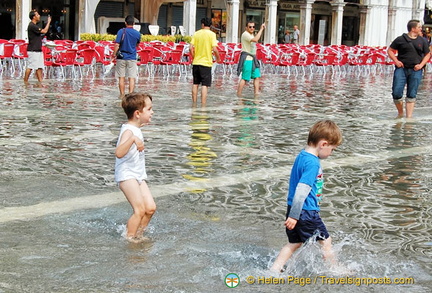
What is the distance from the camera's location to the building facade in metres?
30.2

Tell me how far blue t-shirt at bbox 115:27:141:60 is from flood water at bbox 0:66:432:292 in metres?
1.80

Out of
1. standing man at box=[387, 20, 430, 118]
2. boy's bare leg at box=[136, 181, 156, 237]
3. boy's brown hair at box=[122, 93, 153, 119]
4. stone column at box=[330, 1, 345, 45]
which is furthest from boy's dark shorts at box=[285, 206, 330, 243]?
stone column at box=[330, 1, 345, 45]

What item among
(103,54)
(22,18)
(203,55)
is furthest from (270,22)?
(203,55)

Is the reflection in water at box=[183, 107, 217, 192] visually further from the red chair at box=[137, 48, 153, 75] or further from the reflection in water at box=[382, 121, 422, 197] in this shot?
the red chair at box=[137, 48, 153, 75]

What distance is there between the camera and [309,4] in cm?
3459

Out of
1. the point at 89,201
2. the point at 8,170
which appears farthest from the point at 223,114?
the point at 89,201

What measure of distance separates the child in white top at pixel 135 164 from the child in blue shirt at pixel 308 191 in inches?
40.4

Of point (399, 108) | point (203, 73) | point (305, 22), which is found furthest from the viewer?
point (305, 22)

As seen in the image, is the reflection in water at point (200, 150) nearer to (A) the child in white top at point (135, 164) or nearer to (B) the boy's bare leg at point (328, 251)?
(A) the child in white top at point (135, 164)

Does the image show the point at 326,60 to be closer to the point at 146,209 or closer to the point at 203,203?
the point at 203,203

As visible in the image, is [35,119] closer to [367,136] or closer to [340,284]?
→ [367,136]

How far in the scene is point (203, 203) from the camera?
5.99 meters

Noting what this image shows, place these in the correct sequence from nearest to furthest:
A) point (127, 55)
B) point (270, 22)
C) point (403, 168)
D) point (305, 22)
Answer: point (403, 168) < point (127, 55) < point (270, 22) < point (305, 22)

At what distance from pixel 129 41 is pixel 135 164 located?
8959 mm
